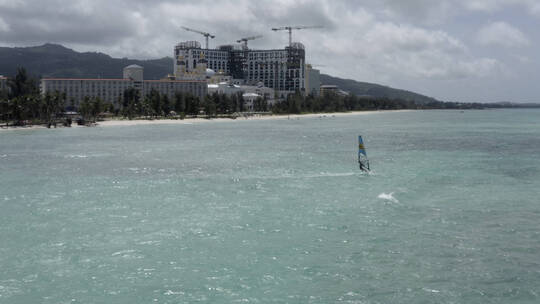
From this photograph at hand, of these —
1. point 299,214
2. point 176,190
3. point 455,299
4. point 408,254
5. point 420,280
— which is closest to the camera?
point 455,299

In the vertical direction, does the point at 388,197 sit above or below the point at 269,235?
above

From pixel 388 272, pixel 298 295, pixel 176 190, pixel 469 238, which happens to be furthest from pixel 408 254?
pixel 176 190

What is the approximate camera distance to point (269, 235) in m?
36.0

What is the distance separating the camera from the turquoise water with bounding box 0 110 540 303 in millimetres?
26266

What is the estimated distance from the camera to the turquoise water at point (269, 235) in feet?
86.2

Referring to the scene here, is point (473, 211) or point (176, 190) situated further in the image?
point (176, 190)

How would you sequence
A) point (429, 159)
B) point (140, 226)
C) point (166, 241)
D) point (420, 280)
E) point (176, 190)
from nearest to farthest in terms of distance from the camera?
point (420, 280), point (166, 241), point (140, 226), point (176, 190), point (429, 159)

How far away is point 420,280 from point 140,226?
20.8 m

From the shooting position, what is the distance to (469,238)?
34969mm

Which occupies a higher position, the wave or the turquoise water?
the wave

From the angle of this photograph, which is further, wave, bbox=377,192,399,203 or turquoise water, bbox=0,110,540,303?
wave, bbox=377,192,399,203

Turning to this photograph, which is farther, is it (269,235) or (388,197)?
(388,197)

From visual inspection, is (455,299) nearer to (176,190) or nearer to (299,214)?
(299,214)

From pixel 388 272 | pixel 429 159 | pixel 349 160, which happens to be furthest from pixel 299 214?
pixel 429 159
